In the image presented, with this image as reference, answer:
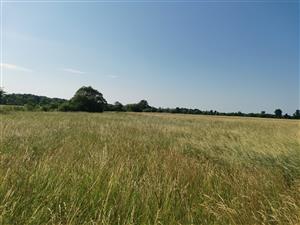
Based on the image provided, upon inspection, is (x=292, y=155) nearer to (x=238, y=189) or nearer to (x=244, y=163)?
(x=244, y=163)

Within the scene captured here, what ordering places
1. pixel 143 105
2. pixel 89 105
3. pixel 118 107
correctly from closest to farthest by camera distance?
pixel 89 105 → pixel 118 107 → pixel 143 105

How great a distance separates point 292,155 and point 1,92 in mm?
48585

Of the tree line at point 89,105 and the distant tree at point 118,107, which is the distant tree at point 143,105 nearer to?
the tree line at point 89,105

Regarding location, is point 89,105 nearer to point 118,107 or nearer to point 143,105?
point 118,107

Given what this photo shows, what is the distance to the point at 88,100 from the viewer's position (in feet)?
267

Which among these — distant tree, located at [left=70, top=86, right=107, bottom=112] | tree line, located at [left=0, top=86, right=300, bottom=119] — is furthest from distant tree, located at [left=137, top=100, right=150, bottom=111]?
distant tree, located at [left=70, top=86, right=107, bottom=112]

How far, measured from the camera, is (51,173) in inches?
134

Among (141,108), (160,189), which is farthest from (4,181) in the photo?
(141,108)

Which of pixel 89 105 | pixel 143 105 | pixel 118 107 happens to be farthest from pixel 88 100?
pixel 143 105

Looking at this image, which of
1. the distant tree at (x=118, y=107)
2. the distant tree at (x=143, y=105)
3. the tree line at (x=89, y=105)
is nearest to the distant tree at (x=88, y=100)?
the tree line at (x=89, y=105)

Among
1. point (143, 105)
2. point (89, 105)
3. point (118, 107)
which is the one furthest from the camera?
point (143, 105)

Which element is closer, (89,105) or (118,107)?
(89,105)

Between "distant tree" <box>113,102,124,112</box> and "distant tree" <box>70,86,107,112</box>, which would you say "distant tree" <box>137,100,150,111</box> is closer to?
"distant tree" <box>113,102,124,112</box>

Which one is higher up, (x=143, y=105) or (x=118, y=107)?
(x=143, y=105)
